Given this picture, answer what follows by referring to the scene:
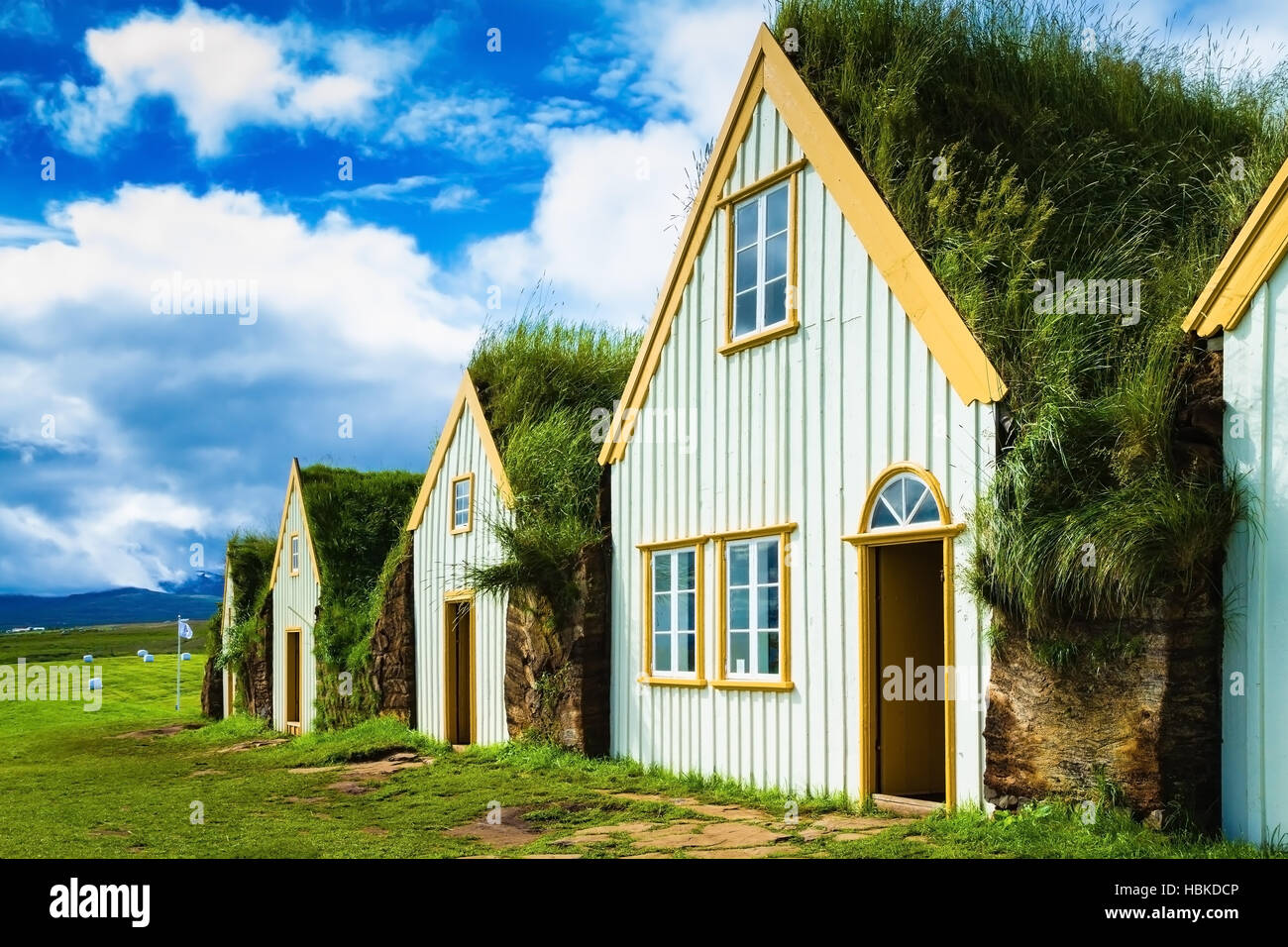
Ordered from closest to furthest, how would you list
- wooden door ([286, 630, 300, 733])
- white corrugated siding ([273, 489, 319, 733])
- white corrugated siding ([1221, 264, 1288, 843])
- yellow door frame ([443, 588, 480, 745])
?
white corrugated siding ([1221, 264, 1288, 843]) → yellow door frame ([443, 588, 480, 745]) → white corrugated siding ([273, 489, 319, 733]) → wooden door ([286, 630, 300, 733])

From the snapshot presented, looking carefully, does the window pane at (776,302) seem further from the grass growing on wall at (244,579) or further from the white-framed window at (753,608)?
the grass growing on wall at (244,579)

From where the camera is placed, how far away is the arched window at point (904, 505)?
10.5m

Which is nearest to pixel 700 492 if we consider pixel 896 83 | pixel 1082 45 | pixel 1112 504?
pixel 896 83

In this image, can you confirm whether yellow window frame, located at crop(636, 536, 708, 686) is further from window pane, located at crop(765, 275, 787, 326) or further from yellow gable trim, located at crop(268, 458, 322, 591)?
yellow gable trim, located at crop(268, 458, 322, 591)

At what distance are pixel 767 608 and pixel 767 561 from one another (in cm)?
50

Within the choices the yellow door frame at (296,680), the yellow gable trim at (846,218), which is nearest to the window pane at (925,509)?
the yellow gable trim at (846,218)

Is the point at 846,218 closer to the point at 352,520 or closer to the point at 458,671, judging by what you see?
the point at 458,671

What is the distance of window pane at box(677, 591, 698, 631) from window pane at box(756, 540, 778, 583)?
1307mm

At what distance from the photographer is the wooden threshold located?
33.8 feet

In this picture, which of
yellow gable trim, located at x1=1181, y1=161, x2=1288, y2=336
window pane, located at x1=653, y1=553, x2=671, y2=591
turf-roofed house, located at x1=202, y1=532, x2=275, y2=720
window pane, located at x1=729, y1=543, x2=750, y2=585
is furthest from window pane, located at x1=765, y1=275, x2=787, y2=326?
turf-roofed house, located at x1=202, y1=532, x2=275, y2=720

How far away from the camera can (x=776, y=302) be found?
12.9 metres

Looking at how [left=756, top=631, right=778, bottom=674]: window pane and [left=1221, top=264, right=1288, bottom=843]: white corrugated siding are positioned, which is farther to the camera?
[left=756, top=631, right=778, bottom=674]: window pane

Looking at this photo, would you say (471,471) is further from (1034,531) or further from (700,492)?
(1034,531)

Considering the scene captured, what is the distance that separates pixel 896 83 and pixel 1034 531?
5720 mm
